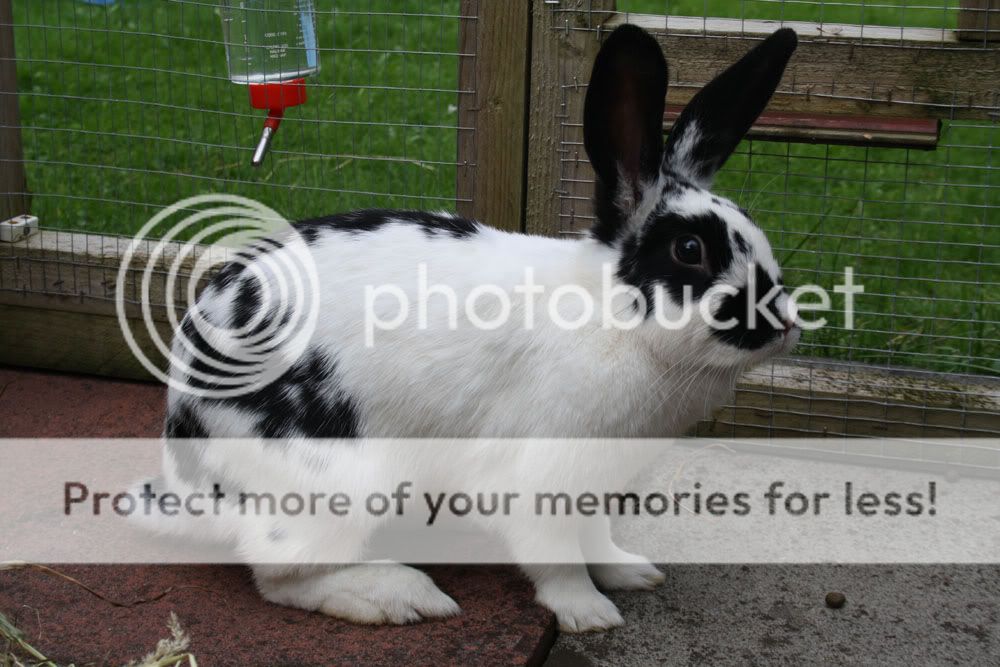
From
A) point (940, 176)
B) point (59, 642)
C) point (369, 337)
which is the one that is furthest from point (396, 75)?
point (59, 642)

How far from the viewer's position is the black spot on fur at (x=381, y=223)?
98.0 inches

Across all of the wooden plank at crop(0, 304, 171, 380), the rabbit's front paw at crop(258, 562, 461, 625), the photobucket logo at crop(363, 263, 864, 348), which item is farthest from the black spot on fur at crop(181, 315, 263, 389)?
the wooden plank at crop(0, 304, 171, 380)

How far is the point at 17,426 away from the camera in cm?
322

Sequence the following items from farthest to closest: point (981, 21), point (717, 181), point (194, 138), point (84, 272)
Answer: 1. point (194, 138)
2. point (717, 181)
3. point (84, 272)
4. point (981, 21)

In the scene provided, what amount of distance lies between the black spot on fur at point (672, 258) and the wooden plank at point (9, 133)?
2.09m

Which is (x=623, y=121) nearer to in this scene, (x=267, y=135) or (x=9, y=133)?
(x=267, y=135)

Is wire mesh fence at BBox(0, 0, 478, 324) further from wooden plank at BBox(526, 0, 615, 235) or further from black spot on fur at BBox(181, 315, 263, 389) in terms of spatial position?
black spot on fur at BBox(181, 315, 263, 389)

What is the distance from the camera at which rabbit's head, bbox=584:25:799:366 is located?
2158 mm

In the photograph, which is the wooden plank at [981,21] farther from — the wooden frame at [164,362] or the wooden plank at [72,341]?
the wooden plank at [72,341]

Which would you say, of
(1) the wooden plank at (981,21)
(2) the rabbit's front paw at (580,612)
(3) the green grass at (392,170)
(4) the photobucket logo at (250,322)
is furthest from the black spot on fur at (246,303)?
(1) the wooden plank at (981,21)

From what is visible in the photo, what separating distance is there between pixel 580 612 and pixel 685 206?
0.84 m

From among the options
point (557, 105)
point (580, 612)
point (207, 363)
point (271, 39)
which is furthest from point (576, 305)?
point (271, 39)

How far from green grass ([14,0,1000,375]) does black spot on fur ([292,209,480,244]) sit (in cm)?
73

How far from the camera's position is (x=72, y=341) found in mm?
3535
